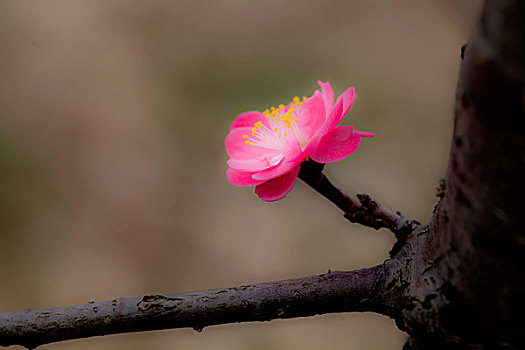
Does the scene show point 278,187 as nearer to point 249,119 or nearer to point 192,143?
point 249,119

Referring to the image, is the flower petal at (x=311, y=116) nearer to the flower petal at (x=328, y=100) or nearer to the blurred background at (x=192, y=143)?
the flower petal at (x=328, y=100)

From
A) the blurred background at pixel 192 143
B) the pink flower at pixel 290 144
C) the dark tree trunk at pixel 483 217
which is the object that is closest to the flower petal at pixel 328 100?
the pink flower at pixel 290 144

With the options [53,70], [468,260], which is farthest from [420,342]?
[53,70]

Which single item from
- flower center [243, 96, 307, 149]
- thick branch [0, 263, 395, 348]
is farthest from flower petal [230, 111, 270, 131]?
thick branch [0, 263, 395, 348]

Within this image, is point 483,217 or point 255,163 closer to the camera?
point 483,217

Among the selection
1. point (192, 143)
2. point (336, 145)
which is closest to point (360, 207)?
point (336, 145)

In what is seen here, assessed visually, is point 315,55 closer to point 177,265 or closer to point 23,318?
point 177,265

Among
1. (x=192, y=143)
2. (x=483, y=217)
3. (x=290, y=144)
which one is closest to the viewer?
(x=483, y=217)
